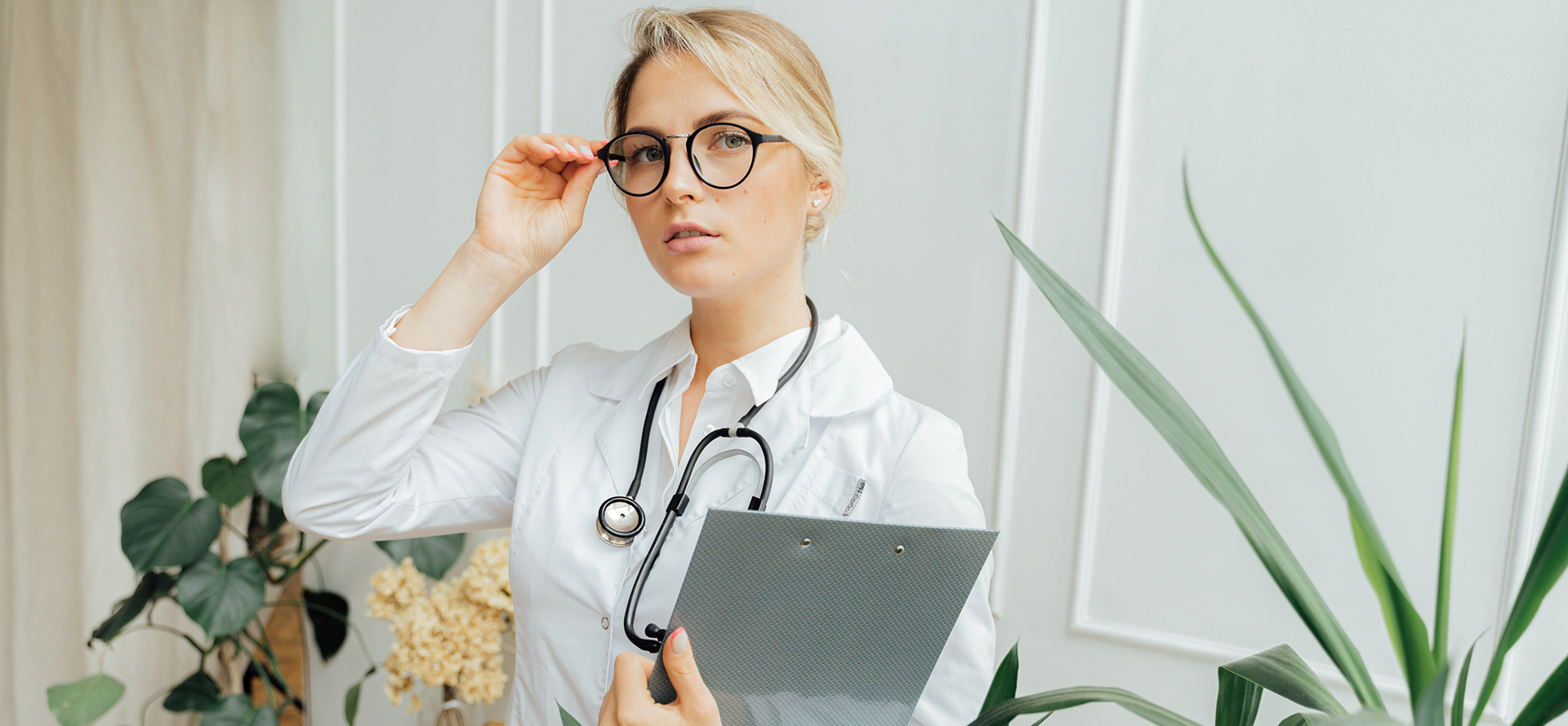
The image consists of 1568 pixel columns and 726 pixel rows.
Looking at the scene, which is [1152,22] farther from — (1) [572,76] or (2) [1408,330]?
(1) [572,76]

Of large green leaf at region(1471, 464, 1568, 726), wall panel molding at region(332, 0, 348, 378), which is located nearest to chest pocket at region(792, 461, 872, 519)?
large green leaf at region(1471, 464, 1568, 726)

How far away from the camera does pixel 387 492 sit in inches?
39.2

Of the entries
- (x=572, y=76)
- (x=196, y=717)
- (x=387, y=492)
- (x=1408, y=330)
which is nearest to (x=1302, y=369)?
(x=1408, y=330)

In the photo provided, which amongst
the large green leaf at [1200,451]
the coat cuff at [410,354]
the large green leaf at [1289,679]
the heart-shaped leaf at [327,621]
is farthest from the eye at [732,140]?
the heart-shaped leaf at [327,621]

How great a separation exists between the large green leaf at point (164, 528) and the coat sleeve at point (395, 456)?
2.83ft

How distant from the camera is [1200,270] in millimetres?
1470

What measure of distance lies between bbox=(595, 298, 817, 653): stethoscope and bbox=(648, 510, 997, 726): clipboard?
15 cm

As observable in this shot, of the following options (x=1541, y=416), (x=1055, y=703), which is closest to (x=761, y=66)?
(x=1055, y=703)

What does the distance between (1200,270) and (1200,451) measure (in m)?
1.04

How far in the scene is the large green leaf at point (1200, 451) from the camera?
549mm

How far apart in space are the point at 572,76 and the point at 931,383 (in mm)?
1044

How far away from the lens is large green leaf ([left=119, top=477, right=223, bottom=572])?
5.30 feet

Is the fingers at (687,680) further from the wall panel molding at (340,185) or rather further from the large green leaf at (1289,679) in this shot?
the wall panel molding at (340,185)

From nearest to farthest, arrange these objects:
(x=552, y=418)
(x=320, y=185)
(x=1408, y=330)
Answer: (x=552, y=418) < (x=1408, y=330) < (x=320, y=185)
